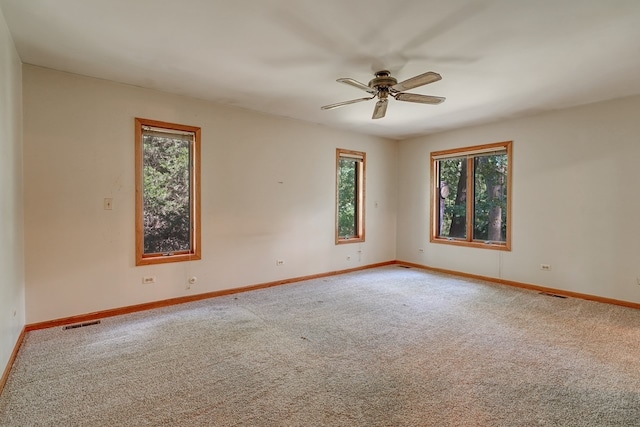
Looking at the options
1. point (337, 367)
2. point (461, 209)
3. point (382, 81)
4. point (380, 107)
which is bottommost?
point (337, 367)

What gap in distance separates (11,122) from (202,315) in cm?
244

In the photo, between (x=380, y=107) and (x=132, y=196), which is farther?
(x=132, y=196)

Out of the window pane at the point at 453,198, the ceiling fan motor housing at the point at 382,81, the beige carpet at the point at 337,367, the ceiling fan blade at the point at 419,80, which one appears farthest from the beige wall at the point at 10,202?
the window pane at the point at 453,198

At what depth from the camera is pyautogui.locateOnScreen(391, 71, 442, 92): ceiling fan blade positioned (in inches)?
105

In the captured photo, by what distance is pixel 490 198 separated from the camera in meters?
5.43

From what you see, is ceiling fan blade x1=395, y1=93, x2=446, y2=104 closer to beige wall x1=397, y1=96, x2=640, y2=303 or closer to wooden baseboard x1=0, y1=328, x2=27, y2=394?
beige wall x1=397, y1=96, x2=640, y2=303

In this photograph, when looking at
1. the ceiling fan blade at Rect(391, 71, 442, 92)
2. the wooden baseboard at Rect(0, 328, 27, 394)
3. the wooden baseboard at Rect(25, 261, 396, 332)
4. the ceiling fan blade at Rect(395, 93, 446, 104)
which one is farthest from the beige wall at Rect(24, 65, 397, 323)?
the ceiling fan blade at Rect(391, 71, 442, 92)

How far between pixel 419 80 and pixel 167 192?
3.18 m

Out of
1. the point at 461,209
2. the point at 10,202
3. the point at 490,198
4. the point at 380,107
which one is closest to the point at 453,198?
the point at 461,209

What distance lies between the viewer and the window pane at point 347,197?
600 centimetres

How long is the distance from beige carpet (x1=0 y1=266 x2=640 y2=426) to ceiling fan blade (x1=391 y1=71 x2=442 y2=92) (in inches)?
90.6

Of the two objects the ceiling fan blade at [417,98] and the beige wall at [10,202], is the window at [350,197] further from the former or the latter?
the beige wall at [10,202]

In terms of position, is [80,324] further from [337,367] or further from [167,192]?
[337,367]

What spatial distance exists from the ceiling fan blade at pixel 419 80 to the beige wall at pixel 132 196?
7.71 feet
